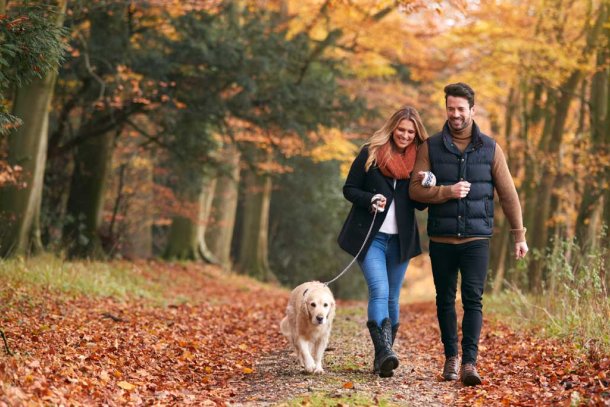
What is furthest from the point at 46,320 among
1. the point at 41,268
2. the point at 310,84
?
the point at 310,84

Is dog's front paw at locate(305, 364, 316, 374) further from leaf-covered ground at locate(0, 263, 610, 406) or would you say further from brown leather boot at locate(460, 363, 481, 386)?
brown leather boot at locate(460, 363, 481, 386)

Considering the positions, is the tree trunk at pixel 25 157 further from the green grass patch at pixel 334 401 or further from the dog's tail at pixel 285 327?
the green grass patch at pixel 334 401

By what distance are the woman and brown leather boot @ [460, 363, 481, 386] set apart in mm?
631

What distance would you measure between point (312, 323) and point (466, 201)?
5.39 feet

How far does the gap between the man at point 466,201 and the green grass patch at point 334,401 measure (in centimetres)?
104

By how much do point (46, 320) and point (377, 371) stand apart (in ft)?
12.6

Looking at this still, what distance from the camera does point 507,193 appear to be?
247 inches

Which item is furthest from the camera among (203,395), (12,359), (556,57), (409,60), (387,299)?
(409,60)

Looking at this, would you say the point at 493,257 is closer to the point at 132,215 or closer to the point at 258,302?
the point at 258,302

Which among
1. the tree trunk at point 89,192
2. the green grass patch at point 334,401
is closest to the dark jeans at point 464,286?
the green grass patch at point 334,401

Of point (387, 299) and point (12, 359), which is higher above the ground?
point (387, 299)

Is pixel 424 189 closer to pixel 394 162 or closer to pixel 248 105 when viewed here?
pixel 394 162

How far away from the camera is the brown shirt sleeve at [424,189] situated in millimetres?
6172

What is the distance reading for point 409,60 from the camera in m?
23.8
